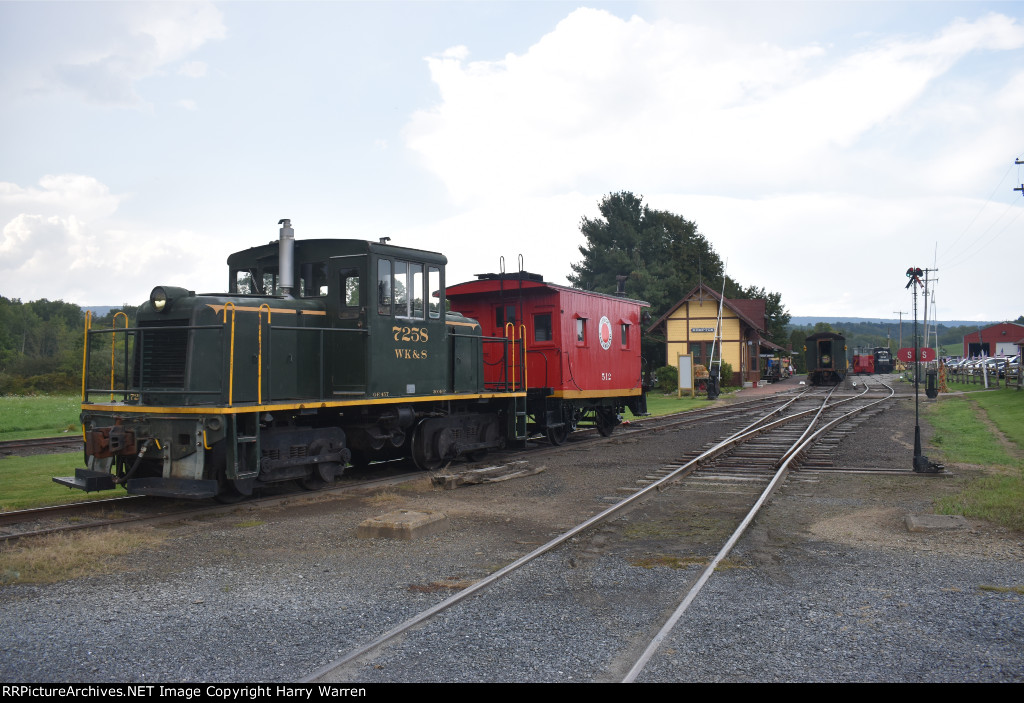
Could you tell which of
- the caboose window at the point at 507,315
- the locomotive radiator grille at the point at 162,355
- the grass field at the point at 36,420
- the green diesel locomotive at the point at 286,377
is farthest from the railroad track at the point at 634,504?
the grass field at the point at 36,420

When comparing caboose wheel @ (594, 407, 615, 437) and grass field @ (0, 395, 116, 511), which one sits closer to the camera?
grass field @ (0, 395, 116, 511)

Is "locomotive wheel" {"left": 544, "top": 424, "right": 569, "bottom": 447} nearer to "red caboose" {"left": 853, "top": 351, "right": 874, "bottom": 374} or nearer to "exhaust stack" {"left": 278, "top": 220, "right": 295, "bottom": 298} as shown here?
"exhaust stack" {"left": 278, "top": 220, "right": 295, "bottom": 298}

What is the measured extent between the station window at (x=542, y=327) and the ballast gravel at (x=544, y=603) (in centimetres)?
648

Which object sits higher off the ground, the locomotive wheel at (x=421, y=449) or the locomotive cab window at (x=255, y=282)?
the locomotive cab window at (x=255, y=282)

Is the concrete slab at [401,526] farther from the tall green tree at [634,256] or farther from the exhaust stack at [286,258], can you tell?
the tall green tree at [634,256]

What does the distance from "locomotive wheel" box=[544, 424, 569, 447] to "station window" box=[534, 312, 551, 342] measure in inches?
75.4

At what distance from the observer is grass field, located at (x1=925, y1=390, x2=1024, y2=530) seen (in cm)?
817

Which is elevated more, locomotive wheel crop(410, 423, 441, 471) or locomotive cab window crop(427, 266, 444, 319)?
locomotive cab window crop(427, 266, 444, 319)

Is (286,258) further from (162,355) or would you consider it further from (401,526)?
(401,526)

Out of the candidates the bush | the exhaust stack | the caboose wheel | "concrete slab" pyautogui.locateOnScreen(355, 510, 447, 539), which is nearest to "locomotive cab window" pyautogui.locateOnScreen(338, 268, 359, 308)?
the exhaust stack

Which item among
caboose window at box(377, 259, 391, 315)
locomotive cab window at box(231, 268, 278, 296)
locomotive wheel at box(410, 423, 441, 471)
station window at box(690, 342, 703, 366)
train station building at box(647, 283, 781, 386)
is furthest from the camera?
station window at box(690, 342, 703, 366)

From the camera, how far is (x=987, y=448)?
45.8 feet

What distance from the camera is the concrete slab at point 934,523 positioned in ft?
23.7
